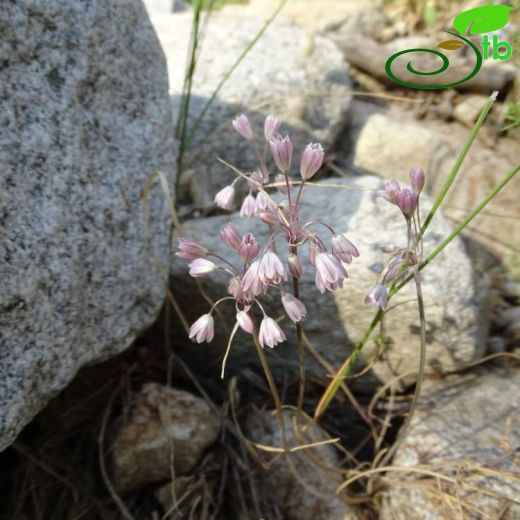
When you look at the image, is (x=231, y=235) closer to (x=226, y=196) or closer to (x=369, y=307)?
(x=226, y=196)

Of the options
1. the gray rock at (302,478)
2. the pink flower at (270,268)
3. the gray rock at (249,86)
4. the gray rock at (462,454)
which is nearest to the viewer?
the pink flower at (270,268)

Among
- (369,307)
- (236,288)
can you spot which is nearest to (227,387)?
(369,307)

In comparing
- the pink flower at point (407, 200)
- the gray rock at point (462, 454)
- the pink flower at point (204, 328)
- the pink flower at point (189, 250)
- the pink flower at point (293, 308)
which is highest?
the pink flower at point (407, 200)

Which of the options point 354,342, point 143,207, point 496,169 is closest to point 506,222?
point 496,169

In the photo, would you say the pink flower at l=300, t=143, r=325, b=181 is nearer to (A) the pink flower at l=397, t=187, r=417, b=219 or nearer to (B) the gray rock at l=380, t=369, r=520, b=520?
(A) the pink flower at l=397, t=187, r=417, b=219

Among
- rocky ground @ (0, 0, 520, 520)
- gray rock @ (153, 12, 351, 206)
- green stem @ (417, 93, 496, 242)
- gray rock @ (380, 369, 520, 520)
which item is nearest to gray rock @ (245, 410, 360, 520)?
rocky ground @ (0, 0, 520, 520)

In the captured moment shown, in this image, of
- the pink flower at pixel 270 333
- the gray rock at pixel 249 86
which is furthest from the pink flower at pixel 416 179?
the gray rock at pixel 249 86

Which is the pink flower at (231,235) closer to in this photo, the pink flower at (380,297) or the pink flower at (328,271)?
the pink flower at (328,271)
